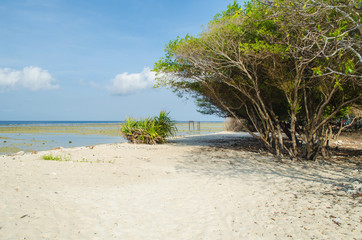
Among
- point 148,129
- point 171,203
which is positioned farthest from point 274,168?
point 148,129

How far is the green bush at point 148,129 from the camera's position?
14.4m

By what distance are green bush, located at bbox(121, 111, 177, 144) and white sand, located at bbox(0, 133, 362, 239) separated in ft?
22.6

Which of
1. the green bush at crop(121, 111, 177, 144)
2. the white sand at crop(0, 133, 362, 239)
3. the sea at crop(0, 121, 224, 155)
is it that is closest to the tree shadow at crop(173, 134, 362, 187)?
the white sand at crop(0, 133, 362, 239)

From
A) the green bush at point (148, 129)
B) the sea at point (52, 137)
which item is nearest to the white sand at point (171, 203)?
the green bush at point (148, 129)

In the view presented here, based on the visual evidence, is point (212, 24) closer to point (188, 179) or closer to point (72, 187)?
point (188, 179)

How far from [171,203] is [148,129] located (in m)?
10.0

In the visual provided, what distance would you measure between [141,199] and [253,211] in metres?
2.00

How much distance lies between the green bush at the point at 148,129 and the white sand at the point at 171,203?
6.90 m

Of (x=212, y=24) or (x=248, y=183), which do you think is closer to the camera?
(x=248, y=183)

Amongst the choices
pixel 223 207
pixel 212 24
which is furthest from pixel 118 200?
pixel 212 24

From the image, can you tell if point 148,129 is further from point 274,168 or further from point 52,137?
point 52,137

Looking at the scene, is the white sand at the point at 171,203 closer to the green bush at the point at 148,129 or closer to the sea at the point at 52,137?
the green bush at the point at 148,129

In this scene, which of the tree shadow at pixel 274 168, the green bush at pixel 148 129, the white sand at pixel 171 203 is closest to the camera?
the white sand at pixel 171 203

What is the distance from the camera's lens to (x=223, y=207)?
4.48 meters
